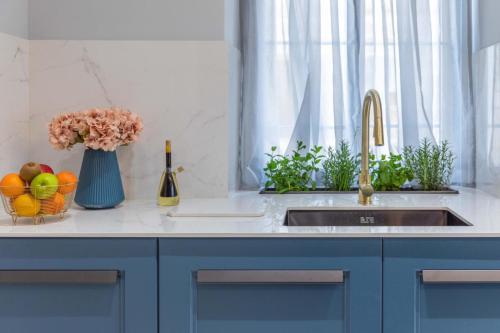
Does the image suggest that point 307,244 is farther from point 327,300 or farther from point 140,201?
point 140,201

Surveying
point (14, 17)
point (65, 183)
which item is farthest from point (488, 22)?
point (14, 17)

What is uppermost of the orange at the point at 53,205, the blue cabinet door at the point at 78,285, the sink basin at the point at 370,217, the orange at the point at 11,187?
the orange at the point at 11,187

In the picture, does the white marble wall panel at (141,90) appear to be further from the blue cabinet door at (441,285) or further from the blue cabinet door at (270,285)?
the blue cabinet door at (441,285)

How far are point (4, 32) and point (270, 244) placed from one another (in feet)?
4.07

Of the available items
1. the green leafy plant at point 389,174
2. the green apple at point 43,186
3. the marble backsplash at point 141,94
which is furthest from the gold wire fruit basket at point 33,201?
the green leafy plant at point 389,174

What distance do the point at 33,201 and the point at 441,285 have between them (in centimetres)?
118

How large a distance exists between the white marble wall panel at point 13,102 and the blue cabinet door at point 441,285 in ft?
4.48

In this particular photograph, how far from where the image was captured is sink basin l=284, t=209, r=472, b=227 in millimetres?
1814

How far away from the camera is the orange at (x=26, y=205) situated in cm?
151

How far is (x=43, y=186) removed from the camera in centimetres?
152

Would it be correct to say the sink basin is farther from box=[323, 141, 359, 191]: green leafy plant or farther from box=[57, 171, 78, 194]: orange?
box=[57, 171, 78, 194]: orange

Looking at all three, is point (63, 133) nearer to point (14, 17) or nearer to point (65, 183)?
point (65, 183)

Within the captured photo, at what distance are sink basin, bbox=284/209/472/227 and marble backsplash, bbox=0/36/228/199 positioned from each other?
1.40ft

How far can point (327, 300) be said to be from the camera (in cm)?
143
